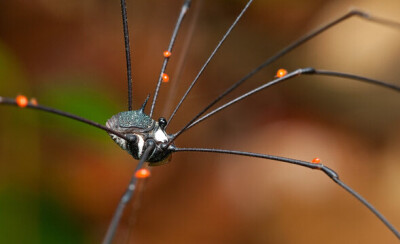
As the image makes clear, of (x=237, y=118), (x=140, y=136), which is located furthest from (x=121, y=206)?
(x=237, y=118)

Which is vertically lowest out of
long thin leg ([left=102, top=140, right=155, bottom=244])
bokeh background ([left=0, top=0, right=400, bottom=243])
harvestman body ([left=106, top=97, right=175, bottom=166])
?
long thin leg ([left=102, top=140, right=155, bottom=244])

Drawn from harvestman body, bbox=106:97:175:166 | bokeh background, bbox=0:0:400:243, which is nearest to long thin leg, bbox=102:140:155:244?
harvestman body, bbox=106:97:175:166

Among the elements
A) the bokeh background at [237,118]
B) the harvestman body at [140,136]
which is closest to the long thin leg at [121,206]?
the harvestman body at [140,136]

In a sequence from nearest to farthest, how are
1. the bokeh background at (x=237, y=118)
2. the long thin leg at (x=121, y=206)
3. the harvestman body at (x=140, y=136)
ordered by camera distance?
the long thin leg at (x=121, y=206) < the harvestman body at (x=140, y=136) < the bokeh background at (x=237, y=118)

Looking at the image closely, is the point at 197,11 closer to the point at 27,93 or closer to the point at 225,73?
the point at 225,73

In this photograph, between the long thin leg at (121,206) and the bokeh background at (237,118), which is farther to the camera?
the bokeh background at (237,118)

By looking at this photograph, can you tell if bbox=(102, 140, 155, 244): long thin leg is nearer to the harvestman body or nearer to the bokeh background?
the harvestman body

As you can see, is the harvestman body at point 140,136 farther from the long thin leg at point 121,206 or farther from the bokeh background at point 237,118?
the bokeh background at point 237,118

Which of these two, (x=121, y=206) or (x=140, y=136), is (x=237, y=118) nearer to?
(x=140, y=136)
